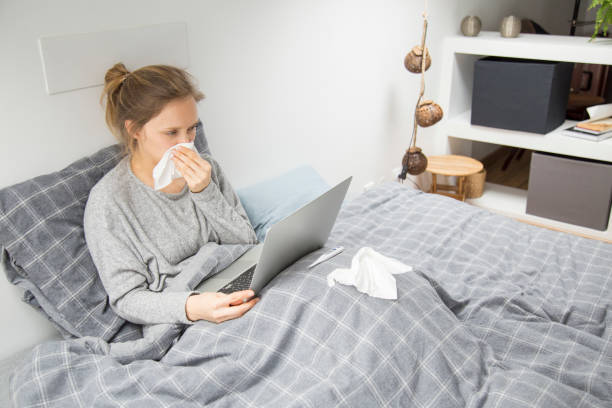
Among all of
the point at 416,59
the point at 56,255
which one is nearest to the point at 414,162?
the point at 416,59

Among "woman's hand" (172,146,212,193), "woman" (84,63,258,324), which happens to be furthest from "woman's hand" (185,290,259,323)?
"woman's hand" (172,146,212,193)

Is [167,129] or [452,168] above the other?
[167,129]

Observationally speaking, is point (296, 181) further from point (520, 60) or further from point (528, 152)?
point (528, 152)

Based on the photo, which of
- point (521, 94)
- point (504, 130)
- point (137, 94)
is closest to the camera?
point (137, 94)

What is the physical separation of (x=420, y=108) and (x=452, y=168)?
40 cm

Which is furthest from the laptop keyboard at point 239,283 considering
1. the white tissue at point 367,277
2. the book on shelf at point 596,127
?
the book on shelf at point 596,127

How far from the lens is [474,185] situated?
310cm

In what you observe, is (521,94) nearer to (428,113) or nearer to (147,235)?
(428,113)

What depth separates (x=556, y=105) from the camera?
9.18 feet

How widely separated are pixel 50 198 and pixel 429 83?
2.19 m

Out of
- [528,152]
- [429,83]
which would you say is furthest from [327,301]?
[528,152]

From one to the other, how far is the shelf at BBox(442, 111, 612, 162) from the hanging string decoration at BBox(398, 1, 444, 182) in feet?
1.39

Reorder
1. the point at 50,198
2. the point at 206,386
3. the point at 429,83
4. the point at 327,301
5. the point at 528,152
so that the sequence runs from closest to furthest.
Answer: the point at 206,386 → the point at 327,301 → the point at 50,198 → the point at 429,83 → the point at 528,152

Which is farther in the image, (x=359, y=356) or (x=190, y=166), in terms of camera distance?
(x=190, y=166)
